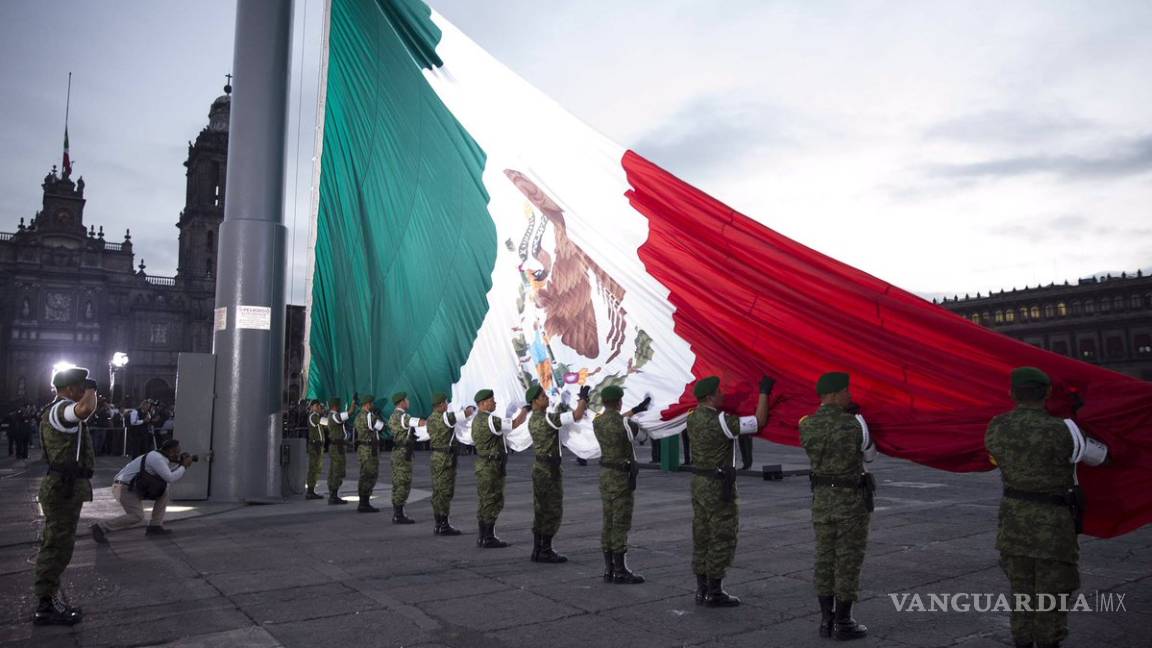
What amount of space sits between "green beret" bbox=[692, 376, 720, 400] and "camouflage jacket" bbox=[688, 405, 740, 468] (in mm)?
639

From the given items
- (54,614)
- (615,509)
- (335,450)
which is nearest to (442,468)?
(615,509)

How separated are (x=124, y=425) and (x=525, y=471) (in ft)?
51.7

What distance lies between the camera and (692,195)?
5672 millimetres

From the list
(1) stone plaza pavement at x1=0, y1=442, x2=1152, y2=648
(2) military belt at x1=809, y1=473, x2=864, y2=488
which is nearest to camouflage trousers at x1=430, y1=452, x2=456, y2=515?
(1) stone plaza pavement at x1=0, y1=442, x2=1152, y2=648

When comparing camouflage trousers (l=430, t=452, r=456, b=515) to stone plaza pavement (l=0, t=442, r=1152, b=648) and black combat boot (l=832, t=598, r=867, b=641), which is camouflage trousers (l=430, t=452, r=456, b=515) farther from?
black combat boot (l=832, t=598, r=867, b=641)

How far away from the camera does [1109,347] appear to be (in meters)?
68.4

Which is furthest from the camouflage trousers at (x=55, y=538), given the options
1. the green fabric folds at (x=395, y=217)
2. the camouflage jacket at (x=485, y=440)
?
the camouflage jacket at (x=485, y=440)

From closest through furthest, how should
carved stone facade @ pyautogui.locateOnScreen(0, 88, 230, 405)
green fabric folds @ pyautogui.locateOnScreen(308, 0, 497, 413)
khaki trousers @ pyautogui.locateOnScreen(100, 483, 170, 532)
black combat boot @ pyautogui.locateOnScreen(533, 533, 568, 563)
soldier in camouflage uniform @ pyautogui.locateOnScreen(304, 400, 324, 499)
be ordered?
1. green fabric folds @ pyautogui.locateOnScreen(308, 0, 497, 413)
2. black combat boot @ pyautogui.locateOnScreen(533, 533, 568, 563)
3. khaki trousers @ pyautogui.locateOnScreen(100, 483, 170, 532)
4. soldier in camouflage uniform @ pyautogui.locateOnScreen(304, 400, 324, 499)
5. carved stone facade @ pyautogui.locateOnScreen(0, 88, 230, 405)

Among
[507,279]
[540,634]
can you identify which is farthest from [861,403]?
[507,279]

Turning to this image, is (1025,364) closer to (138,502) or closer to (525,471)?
(138,502)

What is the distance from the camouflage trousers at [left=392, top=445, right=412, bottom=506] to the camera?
36.5 ft

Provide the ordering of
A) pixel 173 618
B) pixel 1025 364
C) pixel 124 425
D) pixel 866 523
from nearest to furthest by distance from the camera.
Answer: pixel 1025 364
pixel 866 523
pixel 173 618
pixel 124 425

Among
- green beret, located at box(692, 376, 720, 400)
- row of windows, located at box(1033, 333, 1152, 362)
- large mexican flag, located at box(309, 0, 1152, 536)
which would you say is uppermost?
row of windows, located at box(1033, 333, 1152, 362)

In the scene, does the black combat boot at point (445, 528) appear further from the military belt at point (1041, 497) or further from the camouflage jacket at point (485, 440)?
the military belt at point (1041, 497)
